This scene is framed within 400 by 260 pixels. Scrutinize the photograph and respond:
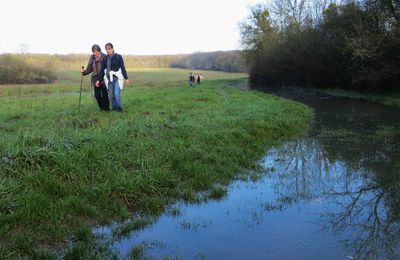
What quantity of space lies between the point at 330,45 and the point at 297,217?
2561 centimetres

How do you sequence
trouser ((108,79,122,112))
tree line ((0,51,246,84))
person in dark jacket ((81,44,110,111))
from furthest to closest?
tree line ((0,51,246,84)) < trouser ((108,79,122,112)) < person in dark jacket ((81,44,110,111))

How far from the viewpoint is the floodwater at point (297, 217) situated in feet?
13.1

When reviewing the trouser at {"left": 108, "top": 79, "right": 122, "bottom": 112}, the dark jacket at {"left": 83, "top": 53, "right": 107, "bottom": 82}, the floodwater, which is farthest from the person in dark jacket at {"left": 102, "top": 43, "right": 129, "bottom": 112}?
the floodwater

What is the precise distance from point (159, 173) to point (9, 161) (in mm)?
2187

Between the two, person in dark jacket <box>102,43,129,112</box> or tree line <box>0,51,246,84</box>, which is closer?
person in dark jacket <box>102,43,129,112</box>

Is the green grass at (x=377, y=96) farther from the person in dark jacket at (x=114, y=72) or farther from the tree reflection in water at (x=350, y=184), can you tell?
the person in dark jacket at (x=114, y=72)

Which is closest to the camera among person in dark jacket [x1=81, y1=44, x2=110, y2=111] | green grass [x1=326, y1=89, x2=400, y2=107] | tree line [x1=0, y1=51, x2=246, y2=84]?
person in dark jacket [x1=81, y1=44, x2=110, y2=111]

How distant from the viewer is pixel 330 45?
28.0 m

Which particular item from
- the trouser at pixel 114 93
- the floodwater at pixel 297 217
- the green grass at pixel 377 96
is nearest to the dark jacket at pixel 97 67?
the trouser at pixel 114 93

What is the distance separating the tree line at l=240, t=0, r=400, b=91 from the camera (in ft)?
67.6

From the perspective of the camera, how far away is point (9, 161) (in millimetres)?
5492

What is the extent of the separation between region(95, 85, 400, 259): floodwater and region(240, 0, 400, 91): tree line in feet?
→ 47.4

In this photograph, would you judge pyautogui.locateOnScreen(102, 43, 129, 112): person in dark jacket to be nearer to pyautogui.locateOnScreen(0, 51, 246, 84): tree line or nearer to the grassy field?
the grassy field

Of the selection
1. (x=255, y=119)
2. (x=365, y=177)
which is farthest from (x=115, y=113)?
(x=365, y=177)
